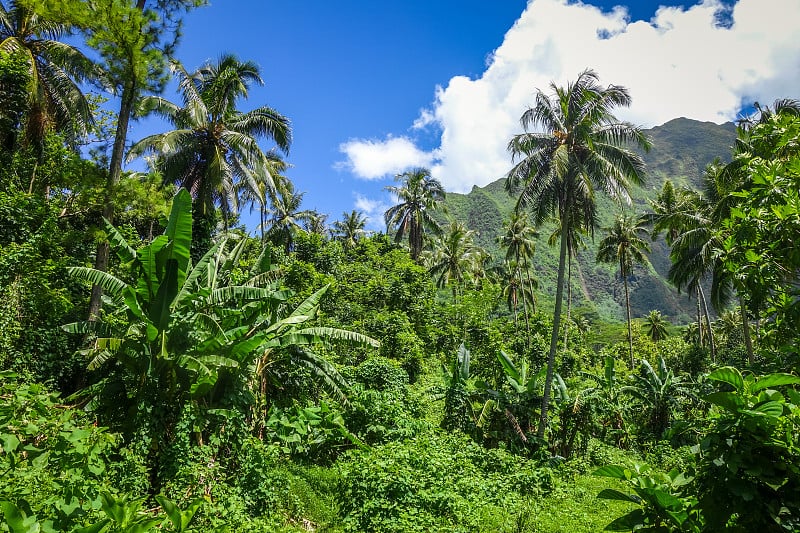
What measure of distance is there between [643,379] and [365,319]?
11.6 m

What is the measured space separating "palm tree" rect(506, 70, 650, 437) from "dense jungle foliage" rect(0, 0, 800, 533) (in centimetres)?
8

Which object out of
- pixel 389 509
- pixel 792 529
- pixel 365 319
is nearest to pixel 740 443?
pixel 792 529

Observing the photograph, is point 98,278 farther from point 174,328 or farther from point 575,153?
point 575,153

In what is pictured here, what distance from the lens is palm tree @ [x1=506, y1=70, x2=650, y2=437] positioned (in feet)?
48.5

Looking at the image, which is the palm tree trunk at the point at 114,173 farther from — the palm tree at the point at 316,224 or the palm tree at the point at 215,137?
the palm tree at the point at 316,224

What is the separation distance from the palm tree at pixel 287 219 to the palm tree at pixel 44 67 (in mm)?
14806

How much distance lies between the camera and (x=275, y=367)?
12.0m

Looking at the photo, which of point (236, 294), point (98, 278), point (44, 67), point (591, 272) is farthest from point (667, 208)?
point (591, 272)

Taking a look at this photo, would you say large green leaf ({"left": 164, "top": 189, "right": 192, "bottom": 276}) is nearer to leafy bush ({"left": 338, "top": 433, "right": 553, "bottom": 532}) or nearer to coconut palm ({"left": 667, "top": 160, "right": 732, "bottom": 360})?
leafy bush ({"left": 338, "top": 433, "right": 553, "bottom": 532})

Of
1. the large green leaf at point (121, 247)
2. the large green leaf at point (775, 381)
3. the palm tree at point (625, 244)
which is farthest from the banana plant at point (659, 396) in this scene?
the large green leaf at point (121, 247)

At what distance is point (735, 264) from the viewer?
18.5ft

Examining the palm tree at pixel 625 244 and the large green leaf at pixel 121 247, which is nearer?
the large green leaf at pixel 121 247

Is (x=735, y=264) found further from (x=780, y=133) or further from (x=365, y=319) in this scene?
(x=365, y=319)

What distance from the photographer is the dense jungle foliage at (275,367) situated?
4.02 metres
